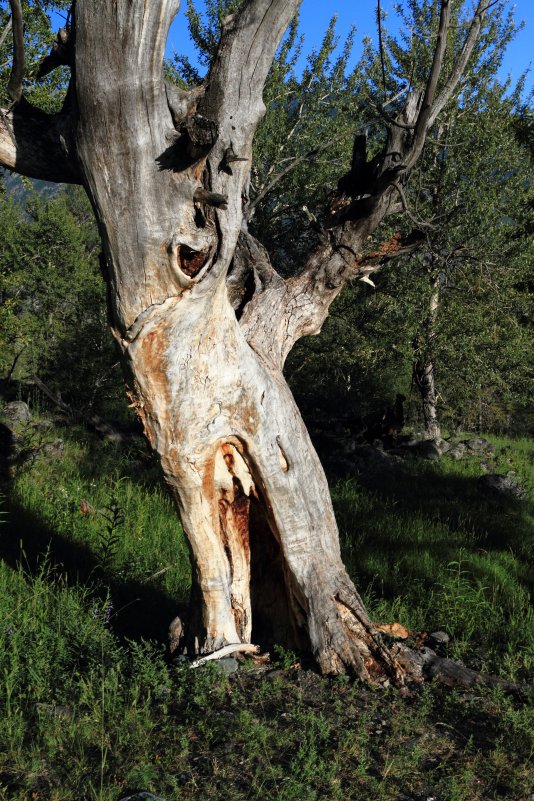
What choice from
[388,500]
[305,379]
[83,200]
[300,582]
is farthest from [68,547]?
[83,200]

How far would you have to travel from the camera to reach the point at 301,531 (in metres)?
4.44

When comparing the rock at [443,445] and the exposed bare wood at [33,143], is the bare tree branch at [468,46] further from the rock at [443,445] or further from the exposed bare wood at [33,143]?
the rock at [443,445]

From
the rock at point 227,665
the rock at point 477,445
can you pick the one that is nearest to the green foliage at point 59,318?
the rock at point 227,665

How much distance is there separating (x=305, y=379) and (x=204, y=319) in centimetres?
1174

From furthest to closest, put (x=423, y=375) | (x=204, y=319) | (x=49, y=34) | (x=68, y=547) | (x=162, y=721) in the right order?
(x=423, y=375)
(x=49, y=34)
(x=68, y=547)
(x=204, y=319)
(x=162, y=721)

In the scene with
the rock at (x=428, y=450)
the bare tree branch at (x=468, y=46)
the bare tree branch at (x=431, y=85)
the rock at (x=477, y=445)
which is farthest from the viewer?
the rock at (x=477, y=445)

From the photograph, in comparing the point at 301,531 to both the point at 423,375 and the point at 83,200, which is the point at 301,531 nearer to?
the point at 423,375

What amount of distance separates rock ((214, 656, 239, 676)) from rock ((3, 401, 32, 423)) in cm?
716

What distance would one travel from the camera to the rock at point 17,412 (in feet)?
35.0

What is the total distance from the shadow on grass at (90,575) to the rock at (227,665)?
613 mm

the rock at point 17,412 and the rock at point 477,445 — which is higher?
the rock at point 17,412

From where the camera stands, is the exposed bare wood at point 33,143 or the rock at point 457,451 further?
the rock at point 457,451

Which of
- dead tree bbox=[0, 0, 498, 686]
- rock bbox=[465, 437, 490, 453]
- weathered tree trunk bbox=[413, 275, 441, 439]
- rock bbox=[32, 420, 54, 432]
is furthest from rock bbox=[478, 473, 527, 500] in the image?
dead tree bbox=[0, 0, 498, 686]

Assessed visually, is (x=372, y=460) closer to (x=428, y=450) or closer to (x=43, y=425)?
(x=428, y=450)
